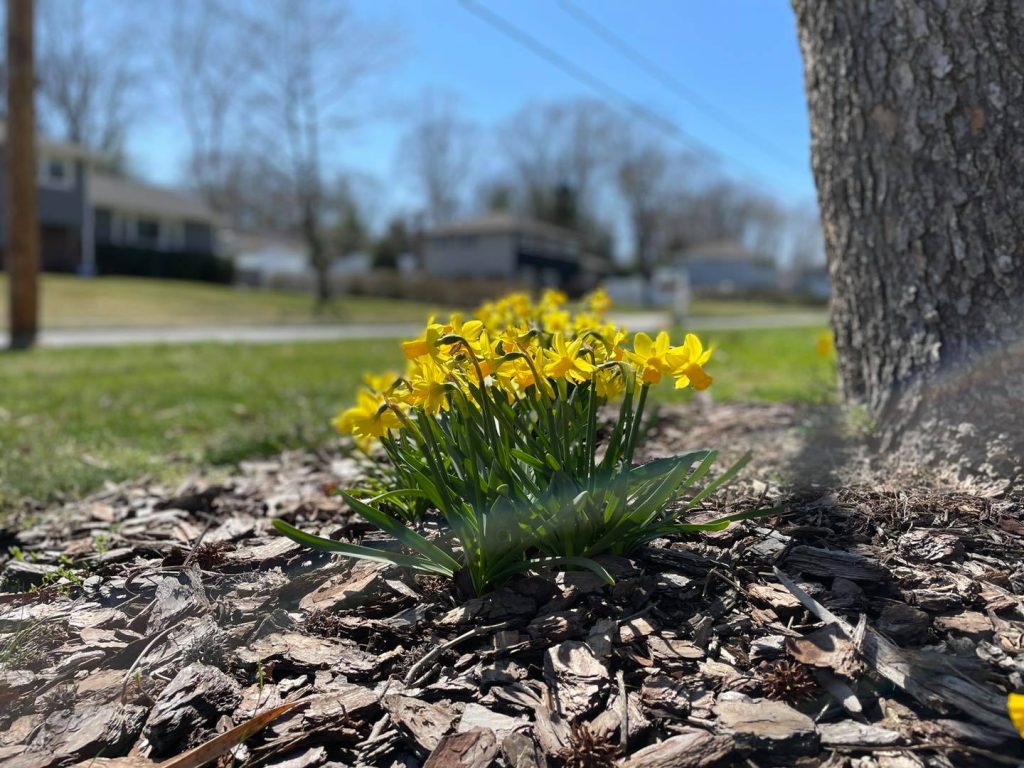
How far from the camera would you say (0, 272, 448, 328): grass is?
19.0 metres

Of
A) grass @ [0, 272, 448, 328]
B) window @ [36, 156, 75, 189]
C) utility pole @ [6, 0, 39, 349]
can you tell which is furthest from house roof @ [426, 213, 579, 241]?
utility pole @ [6, 0, 39, 349]

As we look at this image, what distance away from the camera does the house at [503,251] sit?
49.8m

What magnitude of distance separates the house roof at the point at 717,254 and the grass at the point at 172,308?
1878 inches

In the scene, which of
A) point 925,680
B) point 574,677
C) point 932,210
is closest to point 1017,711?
point 925,680

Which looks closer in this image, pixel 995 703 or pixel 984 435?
pixel 995 703

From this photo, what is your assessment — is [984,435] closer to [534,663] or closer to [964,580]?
[964,580]

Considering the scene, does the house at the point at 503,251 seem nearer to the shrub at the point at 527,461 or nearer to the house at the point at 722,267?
the house at the point at 722,267

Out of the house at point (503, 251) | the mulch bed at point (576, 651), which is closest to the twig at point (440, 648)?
the mulch bed at point (576, 651)

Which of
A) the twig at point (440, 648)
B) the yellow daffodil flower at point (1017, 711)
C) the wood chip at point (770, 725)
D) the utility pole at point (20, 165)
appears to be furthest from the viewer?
the utility pole at point (20, 165)

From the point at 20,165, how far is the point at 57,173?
979 inches

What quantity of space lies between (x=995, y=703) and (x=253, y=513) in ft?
7.69

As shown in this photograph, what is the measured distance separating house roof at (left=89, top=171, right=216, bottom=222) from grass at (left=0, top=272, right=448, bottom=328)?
7839 millimetres

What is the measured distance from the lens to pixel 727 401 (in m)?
5.07

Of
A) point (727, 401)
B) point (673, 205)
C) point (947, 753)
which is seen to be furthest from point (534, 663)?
point (673, 205)
